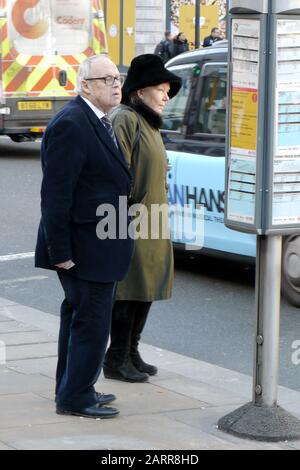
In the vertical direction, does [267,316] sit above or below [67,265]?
below

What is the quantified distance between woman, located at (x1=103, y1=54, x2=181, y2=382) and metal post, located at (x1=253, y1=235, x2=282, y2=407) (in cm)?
109

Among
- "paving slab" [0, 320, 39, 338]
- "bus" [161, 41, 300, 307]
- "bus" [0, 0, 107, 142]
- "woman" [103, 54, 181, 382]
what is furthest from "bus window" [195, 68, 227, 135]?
"bus" [0, 0, 107, 142]

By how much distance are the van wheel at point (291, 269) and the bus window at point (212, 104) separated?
1141mm

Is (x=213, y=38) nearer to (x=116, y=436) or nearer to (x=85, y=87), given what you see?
(x=85, y=87)

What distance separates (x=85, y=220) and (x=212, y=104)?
3.99 metres

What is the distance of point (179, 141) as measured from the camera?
370 inches

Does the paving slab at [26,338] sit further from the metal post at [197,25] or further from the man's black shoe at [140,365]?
the metal post at [197,25]

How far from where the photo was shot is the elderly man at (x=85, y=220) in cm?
541

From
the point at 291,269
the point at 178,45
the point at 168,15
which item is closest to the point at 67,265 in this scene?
the point at 291,269

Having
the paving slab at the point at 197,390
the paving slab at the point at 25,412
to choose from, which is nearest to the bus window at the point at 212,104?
Answer: the paving slab at the point at 197,390

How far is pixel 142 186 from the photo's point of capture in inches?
251

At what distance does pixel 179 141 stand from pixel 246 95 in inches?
163
